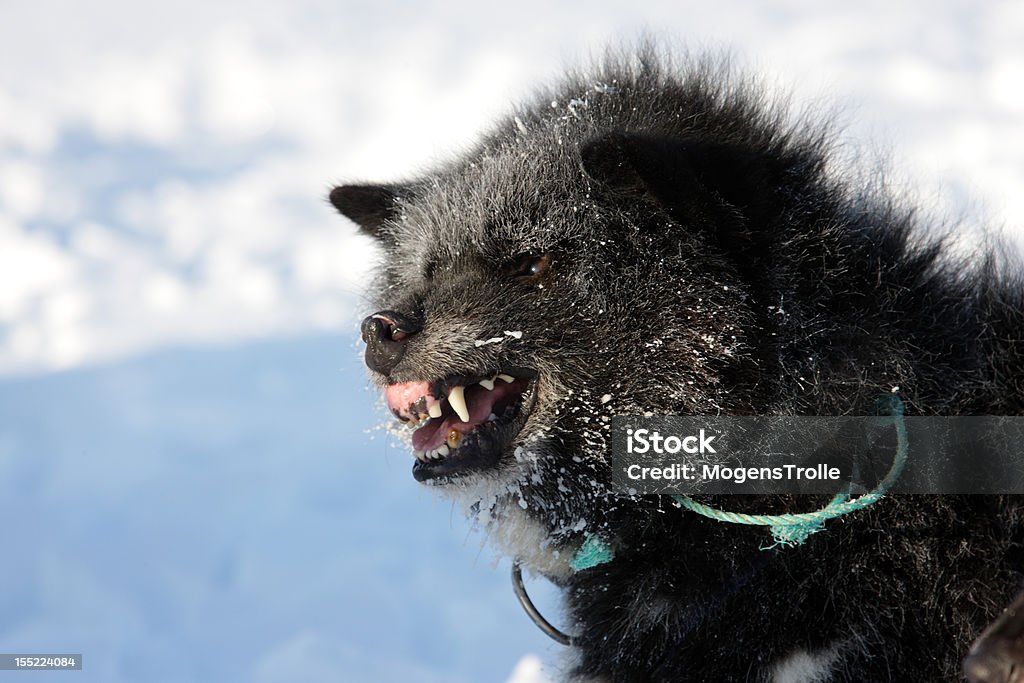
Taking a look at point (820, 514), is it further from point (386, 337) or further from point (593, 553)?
point (386, 337)

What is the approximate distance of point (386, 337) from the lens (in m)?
3.21

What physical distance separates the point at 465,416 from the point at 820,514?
3.88 feet

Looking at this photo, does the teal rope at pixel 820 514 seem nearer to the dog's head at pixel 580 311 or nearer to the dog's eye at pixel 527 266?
the dog's head at pixel 580 311

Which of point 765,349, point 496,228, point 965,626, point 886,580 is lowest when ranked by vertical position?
point 965,626

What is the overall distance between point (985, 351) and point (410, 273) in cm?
208

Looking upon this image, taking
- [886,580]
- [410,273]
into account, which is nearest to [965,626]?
[886,580]

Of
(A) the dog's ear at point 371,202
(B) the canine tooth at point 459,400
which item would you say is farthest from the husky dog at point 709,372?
(A) the dog's ear at point 371,202

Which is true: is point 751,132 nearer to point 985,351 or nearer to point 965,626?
point 985,351

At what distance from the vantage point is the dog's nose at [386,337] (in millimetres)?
3199

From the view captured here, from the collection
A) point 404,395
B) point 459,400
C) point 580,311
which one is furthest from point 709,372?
point 404,395

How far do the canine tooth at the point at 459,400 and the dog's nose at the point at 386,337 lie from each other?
215 mm

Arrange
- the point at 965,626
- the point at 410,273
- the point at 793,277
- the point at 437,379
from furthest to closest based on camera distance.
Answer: the point at 410,273 → the point at 437,379 → the point at 793,277 → the point at 965,626

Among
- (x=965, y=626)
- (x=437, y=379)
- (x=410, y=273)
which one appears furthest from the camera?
(x=410, y=273)

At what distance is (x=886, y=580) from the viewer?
2.83 m
